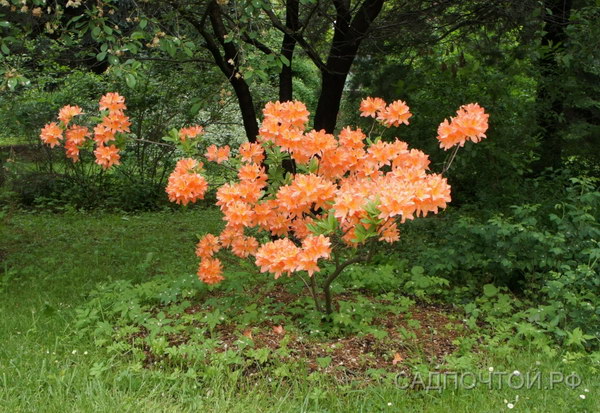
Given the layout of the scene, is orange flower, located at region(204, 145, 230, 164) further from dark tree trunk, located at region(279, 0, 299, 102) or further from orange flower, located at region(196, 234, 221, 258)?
dark tree trunk, located at region(279, 0, 299, 102)

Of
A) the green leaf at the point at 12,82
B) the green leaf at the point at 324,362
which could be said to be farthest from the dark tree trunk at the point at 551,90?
the green leaf at the point at 12,82

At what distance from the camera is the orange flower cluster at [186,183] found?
11.0 ft

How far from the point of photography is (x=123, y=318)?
395 cm

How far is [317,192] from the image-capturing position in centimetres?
312

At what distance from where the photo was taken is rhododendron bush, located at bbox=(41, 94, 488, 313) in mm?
2896

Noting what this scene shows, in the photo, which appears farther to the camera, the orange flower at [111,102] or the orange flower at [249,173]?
the orange flower at [111,102]

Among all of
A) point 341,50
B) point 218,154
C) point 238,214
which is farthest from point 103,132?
point 341,50

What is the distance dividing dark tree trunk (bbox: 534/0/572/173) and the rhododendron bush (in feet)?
9.20

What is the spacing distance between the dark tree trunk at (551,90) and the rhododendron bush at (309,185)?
9.20 ft

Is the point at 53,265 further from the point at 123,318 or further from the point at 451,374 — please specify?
the point at 451,374

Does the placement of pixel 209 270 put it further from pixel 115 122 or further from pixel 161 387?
pixel 115 122

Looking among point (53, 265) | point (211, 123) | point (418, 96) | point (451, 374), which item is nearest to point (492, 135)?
point (418, 96)

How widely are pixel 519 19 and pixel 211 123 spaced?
5.36 metres

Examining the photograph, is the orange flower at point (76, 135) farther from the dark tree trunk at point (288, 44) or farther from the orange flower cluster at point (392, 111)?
the dark tree trunk at point (288, 44)
